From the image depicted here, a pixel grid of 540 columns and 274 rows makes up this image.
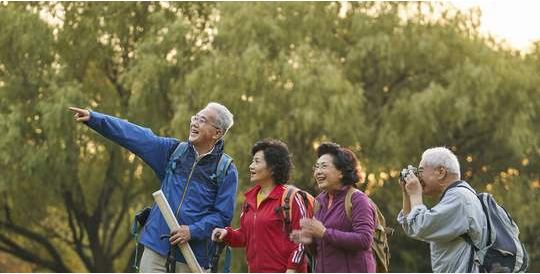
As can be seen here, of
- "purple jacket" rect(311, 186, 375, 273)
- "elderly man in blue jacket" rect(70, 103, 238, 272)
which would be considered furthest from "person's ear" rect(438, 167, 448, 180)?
"elderly man in blue jacket" rect(70, 103, 238, 272)

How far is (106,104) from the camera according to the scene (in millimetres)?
23859

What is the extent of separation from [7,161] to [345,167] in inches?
633

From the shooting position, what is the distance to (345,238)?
21.1 ft

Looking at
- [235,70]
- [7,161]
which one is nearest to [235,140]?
[235,70]

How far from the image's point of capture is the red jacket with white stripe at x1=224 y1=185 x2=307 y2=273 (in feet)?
21.9

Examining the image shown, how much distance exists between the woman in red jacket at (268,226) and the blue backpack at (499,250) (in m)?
1.15

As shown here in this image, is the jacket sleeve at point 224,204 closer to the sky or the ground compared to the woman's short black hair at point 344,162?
closer to the ground

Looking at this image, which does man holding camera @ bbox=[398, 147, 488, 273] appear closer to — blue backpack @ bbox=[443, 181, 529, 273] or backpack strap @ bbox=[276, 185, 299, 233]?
blue backpack @ bbox=[443, 181, 529, 273]

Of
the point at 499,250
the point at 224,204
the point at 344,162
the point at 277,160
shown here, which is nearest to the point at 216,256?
the point at 224,204

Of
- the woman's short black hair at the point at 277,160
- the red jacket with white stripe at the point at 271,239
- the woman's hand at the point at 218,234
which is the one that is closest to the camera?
the woman's hand at the point at 218,234

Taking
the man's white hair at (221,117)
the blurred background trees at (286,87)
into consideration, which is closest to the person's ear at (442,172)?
the man's white hair at (221,117)

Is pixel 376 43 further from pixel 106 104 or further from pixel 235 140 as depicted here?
pixel 106 104

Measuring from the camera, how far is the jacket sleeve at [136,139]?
664 cm

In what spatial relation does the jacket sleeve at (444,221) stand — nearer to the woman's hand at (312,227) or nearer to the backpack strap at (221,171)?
the woman's hand at (312,227)
